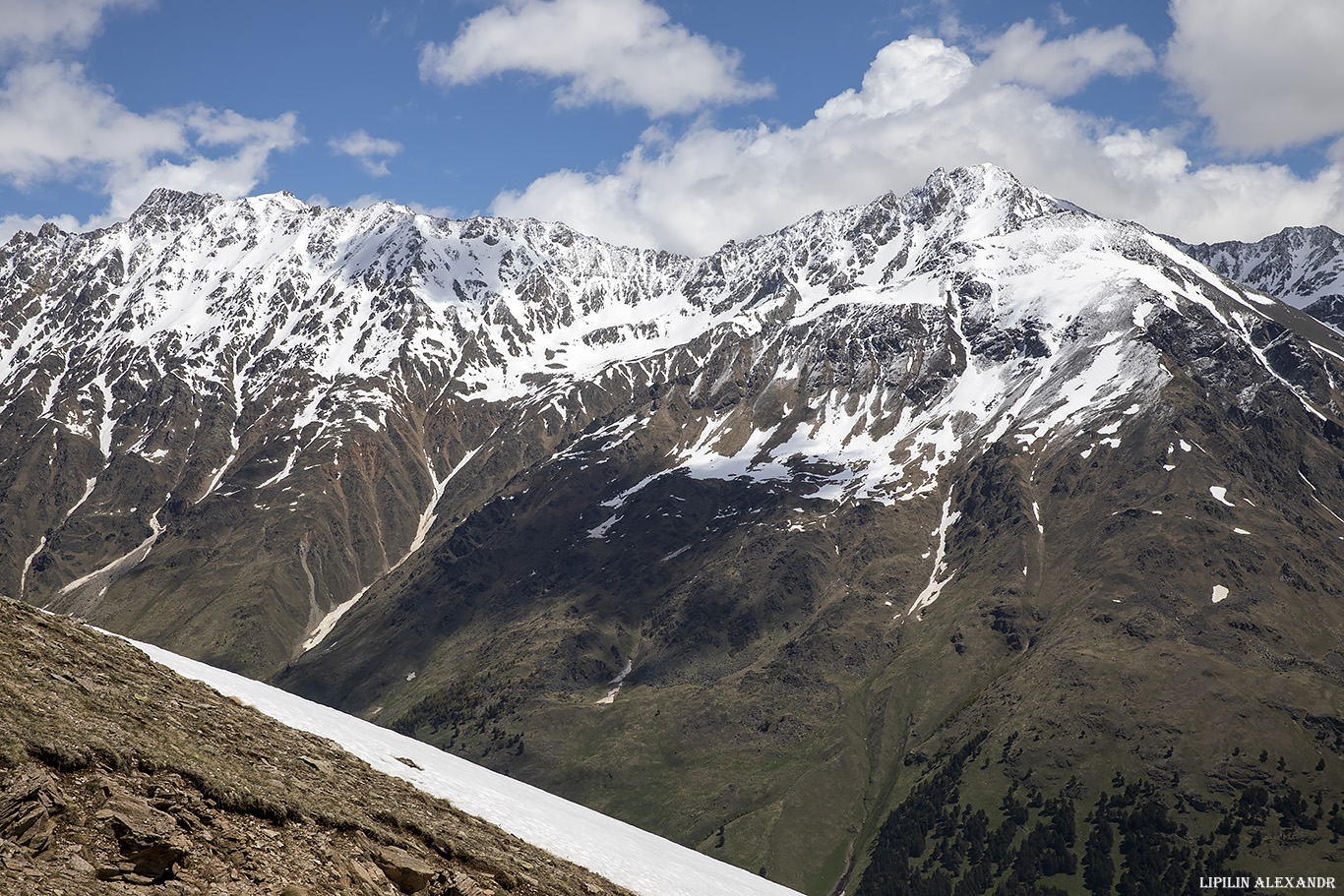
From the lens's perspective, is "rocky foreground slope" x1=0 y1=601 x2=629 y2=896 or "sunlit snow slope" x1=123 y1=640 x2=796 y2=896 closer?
"rocky foreground slope" x1=0 y1=601 x2=629 y2=896

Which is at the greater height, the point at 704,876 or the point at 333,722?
the point at 333,722

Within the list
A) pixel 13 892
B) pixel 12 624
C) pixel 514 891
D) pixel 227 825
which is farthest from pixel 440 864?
pixel 12 624

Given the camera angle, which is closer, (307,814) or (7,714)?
(7,714)

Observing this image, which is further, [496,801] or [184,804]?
[496,801]

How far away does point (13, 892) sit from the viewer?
50.5 ft

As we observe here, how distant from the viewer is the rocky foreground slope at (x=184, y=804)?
56.9ft

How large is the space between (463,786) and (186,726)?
12144mm

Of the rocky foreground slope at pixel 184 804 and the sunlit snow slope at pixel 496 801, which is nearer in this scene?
the rocky foreground slope at pixel 184 804

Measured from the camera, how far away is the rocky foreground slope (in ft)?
56.9

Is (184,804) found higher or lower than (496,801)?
higher

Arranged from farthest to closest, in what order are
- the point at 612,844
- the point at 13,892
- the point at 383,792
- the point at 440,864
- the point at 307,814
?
the point at 612,844 < the point at 383,792 < the point at 440,864 < the point at 307,814 < the point at 13,892

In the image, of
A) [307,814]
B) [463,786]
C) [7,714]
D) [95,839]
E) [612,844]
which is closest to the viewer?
[95,839]

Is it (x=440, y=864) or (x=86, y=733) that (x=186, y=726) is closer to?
(x=86, y=733)

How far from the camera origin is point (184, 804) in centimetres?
1964
